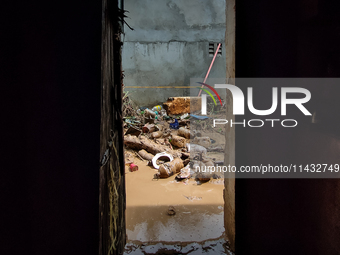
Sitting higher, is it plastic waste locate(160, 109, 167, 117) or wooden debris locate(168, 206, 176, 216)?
plastic waste locate(160, 109, 167, 117)

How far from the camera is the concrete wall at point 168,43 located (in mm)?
8383

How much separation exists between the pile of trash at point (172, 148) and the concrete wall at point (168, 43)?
2205 millimetres

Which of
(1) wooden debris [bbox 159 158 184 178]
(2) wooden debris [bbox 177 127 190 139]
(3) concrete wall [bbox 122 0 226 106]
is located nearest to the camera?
(1) wooden debris [bbox 159 158 184 178]

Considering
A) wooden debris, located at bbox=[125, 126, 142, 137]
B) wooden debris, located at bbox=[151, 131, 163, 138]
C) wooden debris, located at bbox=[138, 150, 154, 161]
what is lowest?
wooden debris, located at bbox=[138, 150, 154, 161]

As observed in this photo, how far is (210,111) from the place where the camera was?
25.8 feet

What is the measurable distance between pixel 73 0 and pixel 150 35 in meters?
7.90

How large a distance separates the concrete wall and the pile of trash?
7.23 ft

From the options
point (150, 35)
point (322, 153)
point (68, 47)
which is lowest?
point (322, 153)

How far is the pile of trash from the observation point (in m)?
3.75

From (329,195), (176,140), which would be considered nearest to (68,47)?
(329,195)

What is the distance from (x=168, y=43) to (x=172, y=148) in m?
5.12

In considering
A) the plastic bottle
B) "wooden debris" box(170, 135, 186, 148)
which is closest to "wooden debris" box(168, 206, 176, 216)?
"wooden debris" box(170, 135, 186, 148)

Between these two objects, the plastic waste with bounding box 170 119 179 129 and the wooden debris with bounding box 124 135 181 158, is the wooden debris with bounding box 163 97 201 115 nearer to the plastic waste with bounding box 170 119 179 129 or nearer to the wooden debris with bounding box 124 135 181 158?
the plastic waste with bounding box 170 119 179 129

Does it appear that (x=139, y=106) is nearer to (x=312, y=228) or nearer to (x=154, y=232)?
(x=154, y=232)
